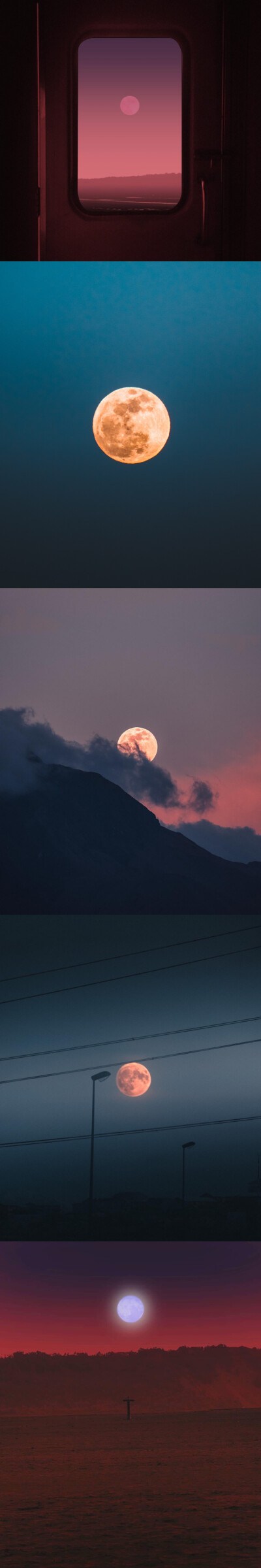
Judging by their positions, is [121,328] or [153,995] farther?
[153,995]

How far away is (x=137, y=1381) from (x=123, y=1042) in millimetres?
1645

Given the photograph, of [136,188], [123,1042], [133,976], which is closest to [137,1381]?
[123,1042]

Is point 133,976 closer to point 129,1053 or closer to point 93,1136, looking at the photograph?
point 129,1053

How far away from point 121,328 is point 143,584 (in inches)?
38.9

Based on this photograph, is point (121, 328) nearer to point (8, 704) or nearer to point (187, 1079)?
point (8, 704)

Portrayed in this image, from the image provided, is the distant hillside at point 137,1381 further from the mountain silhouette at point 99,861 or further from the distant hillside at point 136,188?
the distant hillside at point 136,188

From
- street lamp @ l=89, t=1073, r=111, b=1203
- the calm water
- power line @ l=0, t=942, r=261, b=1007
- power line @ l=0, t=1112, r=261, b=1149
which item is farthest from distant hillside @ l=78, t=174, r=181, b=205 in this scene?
the calm water

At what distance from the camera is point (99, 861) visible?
6383 millimetres

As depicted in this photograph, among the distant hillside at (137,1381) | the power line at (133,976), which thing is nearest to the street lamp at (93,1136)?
the power line at (133,976)

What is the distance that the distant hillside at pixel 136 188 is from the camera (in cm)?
523

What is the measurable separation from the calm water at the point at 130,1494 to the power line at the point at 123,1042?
1764 mm

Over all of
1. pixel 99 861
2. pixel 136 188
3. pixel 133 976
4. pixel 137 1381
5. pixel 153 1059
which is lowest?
pixel 137 1381

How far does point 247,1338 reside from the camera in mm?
4398

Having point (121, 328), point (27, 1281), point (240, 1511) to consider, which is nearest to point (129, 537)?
point (121, 328)
